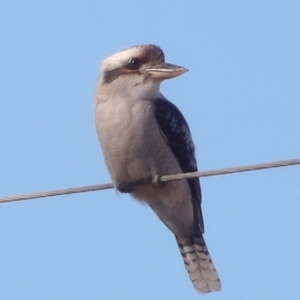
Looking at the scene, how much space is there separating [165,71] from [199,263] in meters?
2.10

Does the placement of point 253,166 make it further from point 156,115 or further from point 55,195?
point 156,115

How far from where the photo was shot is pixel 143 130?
827 cm

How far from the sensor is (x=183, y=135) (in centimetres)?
875

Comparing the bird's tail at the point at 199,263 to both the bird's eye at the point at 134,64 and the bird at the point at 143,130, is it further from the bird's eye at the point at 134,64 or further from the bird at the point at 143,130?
the bird's eye at the point at 134,64

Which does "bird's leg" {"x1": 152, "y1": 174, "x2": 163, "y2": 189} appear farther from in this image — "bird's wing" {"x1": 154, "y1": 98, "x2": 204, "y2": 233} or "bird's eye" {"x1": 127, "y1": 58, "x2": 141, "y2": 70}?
"bird's eye" {"x1": 127, "y1": 58, "x2": 141, "y2": 70}

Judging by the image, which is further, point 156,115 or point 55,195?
point 156,115

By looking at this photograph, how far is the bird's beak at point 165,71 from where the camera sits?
8.42 m

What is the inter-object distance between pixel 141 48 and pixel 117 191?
4.09 feet

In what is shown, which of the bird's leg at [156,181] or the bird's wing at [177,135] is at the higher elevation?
the bird's wing at [177,135]

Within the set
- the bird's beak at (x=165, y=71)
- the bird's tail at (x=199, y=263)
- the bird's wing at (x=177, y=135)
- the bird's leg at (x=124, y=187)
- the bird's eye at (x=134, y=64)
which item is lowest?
the bird's tail at (x=199, y=263)

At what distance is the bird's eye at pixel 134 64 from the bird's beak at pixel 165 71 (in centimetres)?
12

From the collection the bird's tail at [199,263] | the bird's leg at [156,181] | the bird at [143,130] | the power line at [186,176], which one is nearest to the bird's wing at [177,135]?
the bird at [143,130]

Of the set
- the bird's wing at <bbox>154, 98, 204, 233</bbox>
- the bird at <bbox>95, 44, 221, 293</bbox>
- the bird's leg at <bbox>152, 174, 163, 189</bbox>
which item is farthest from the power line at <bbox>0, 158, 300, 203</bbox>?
the bird's wing at <bbox>154, 98, 204, 233</bbox>

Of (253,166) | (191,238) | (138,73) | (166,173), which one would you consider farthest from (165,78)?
(253,166)
